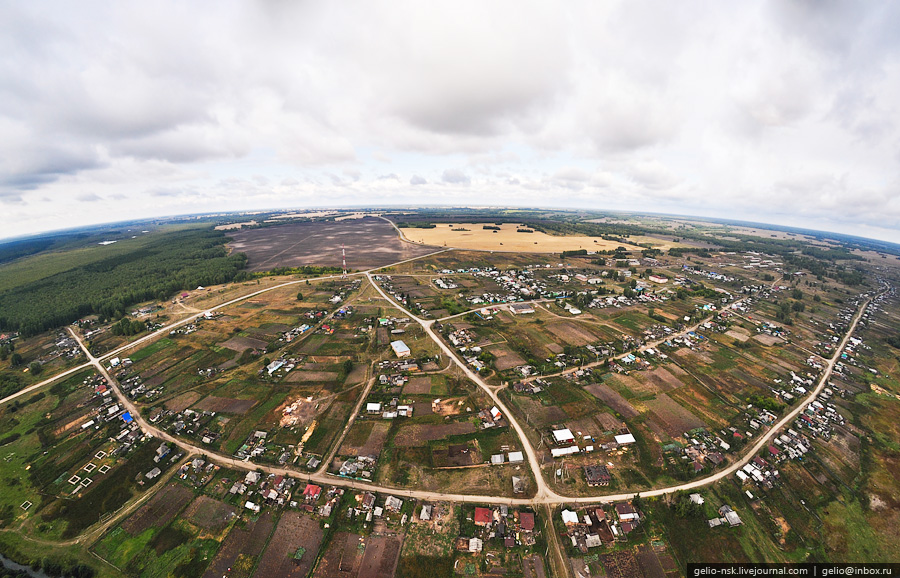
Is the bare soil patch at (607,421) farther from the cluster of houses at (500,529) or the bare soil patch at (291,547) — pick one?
the bare soil patch at (291,547)

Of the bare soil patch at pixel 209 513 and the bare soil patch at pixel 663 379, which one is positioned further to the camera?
the bare soil patch at pixel 663 379

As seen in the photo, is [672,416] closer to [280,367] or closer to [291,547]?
[291,547]

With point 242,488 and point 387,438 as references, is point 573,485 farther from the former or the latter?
point 242,488

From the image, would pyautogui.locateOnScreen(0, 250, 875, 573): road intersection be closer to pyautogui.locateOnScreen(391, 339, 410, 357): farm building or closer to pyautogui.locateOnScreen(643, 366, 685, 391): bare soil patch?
pyautogui.locateOnScreen(391, 339, 410, 357): farm building

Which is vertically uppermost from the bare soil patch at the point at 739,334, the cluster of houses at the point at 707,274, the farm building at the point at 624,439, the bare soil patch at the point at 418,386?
the cluster of houses at the point at 707,274

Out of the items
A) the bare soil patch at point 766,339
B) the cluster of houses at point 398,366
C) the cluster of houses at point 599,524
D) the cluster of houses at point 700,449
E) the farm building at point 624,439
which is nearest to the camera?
the cluster of houses at point 599,524

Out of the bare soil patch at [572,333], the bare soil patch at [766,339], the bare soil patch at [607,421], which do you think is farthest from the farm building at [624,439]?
the bare soil patch at [766,339]

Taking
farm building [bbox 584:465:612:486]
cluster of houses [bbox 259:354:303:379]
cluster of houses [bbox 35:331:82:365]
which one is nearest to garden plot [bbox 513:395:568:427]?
farm building [bbox 584:465:612:486]
